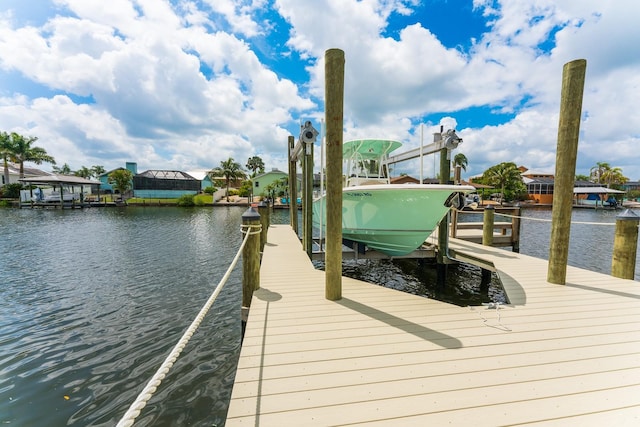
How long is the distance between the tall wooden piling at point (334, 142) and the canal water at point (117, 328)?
274cm

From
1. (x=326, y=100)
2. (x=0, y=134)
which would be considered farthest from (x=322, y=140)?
(x=0, y=134)

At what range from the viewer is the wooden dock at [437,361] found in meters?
2.00

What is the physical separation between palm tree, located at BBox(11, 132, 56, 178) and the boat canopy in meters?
58.4

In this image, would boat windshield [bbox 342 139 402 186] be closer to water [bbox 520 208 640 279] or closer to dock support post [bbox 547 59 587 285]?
dock support post [bbox 547 59 587 285]


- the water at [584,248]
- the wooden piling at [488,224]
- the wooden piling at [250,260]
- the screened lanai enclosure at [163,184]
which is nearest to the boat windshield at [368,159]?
the wooden piling at [488,224]

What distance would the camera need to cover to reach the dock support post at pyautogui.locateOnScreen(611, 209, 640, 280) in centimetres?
506

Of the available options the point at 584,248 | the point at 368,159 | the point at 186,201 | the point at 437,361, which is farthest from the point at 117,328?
the point at 186,201

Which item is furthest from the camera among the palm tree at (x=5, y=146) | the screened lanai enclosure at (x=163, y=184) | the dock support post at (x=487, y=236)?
the screened lanai enclosure at (x=163, y=184)

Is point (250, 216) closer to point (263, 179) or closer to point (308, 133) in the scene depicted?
point (308, 133)

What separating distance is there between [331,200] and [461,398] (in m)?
2.63

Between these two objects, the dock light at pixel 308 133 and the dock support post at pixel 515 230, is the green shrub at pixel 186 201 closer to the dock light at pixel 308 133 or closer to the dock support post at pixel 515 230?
the dock light at pixel 308 133

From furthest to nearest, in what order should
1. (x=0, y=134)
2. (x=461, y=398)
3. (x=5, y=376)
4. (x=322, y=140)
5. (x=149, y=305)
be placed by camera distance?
(x=0, y=134) < (x=149, y=305) < (x=322, y=140) < (x=5, y=376) < (x=461, y=398)

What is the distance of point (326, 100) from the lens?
153 inches

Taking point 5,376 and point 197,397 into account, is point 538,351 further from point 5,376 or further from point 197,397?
point 5,376
